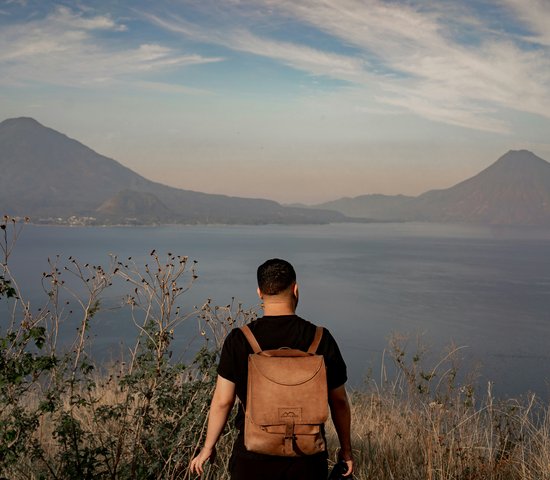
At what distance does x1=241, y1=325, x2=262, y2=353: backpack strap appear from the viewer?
270cm

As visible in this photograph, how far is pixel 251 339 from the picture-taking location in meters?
2.71

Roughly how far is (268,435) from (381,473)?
2.17 metres

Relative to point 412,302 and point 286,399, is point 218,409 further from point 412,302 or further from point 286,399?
point 412,302

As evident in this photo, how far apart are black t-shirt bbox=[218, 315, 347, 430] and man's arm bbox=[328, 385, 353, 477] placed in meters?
0.14

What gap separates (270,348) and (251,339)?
Result: 0.32 ft

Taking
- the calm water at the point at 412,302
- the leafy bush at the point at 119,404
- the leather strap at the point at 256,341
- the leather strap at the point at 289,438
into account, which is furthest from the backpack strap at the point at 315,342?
the calm water at the point at 412,302

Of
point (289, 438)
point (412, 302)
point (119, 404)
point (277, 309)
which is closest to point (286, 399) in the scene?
point (289, 438)

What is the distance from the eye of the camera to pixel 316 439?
2.70m

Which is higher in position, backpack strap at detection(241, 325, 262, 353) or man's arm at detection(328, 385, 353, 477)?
backpack strap at detection(241, 325, 262, 353)

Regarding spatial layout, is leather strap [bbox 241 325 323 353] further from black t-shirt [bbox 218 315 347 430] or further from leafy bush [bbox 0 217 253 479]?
leafy bush [bbox 0 217 253 479]

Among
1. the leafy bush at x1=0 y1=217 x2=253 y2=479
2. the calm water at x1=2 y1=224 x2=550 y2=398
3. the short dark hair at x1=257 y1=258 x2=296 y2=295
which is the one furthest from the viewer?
the calm water at x1=2 y1=224 x2=550 y2=398

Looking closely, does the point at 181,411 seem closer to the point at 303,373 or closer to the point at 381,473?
the point at 381,473

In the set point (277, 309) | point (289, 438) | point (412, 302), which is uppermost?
point (277, 309)

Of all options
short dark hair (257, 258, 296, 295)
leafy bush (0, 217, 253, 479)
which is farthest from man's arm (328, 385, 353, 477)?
leafy bush (0, 217, 253, 479)
